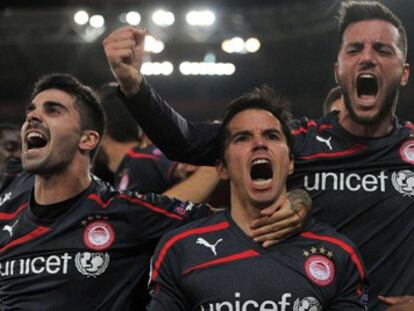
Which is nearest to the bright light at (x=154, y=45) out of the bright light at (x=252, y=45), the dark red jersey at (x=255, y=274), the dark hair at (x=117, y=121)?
the bright light at (x=252, y=45)

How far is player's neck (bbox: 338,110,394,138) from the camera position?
2201 mm

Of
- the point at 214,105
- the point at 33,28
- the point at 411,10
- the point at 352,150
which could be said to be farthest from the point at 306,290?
the point at 214,105

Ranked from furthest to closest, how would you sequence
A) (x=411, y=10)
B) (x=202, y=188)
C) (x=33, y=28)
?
(x=33, y=28)
(x=411, y=10)
(x=202, y=188)

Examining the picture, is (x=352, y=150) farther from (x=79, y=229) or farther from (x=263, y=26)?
(x=263, y=26)

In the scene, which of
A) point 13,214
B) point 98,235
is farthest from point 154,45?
point 98,235

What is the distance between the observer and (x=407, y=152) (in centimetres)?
217

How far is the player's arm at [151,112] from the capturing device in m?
1.93

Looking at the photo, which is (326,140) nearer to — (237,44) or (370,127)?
(370,127)

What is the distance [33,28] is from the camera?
33.5 ft

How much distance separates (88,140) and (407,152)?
1071 millimetres

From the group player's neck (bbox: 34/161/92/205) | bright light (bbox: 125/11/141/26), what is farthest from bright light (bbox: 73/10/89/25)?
player's neck (bbox: 34/161/92/205)

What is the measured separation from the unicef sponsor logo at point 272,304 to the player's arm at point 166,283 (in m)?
0.10

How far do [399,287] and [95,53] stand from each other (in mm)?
9639

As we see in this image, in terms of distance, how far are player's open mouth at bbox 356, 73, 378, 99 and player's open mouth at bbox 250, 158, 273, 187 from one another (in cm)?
43
